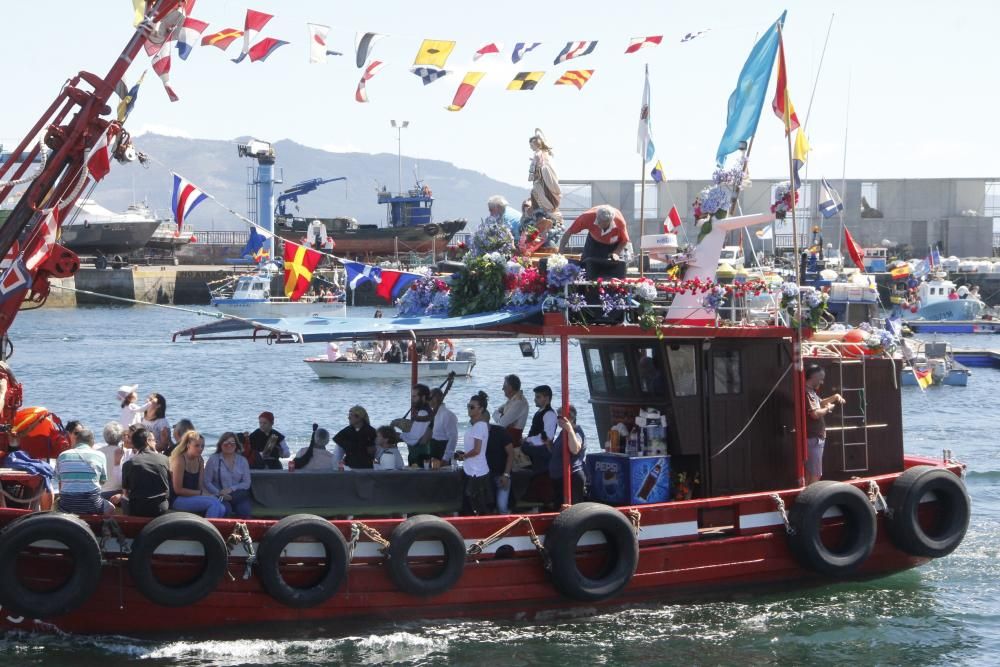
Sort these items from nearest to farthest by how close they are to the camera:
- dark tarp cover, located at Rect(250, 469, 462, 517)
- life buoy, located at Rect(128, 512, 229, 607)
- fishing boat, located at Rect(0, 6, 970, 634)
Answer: life buoy, located at Rect(128, 512, 229, 607)
fishing boat, located at Rect(0, 6, 970, 634)
dark tarp cover, located at Rect(250, 469, 462, 517)

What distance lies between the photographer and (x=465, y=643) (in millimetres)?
12828

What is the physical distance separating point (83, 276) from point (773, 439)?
71.2 m

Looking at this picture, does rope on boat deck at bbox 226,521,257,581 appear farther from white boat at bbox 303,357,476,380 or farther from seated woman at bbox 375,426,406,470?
white boat at bbox 303,357,476,380

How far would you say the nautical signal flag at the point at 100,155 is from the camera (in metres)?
14.6

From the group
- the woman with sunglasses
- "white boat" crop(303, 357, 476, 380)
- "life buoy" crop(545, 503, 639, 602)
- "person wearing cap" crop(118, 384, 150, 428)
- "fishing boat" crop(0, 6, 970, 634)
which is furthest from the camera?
"white boat" crop(303, 357, 476, 380)

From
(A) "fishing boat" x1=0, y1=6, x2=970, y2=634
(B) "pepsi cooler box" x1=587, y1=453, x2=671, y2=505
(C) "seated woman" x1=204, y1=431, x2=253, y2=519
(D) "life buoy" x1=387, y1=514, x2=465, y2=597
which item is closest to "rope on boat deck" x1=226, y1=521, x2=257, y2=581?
(A) "fishing boat" x1=0, y1=6, x2=970, y2=634

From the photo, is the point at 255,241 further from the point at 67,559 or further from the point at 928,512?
the point at 928,512

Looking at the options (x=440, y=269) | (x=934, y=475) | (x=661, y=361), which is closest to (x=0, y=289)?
(x=440, y=269)

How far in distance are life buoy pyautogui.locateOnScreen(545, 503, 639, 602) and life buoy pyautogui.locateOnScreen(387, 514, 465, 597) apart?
3.09 feet

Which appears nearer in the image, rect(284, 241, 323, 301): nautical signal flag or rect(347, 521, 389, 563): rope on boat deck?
rect(347, 521, 389, 563): rope on boat deck

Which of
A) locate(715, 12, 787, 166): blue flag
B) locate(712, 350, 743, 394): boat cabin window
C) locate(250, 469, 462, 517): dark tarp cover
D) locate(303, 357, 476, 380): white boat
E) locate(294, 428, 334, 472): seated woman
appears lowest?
locate(250, 469, 462, 517): dark tarp cover

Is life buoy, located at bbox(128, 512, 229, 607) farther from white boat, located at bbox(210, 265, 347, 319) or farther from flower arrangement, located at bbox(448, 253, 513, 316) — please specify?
white boat, located at bbox(210, 265, 347, 319)

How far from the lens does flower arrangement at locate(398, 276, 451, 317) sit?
14.2 m

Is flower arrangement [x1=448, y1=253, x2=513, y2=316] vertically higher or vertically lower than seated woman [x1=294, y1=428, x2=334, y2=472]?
higher
